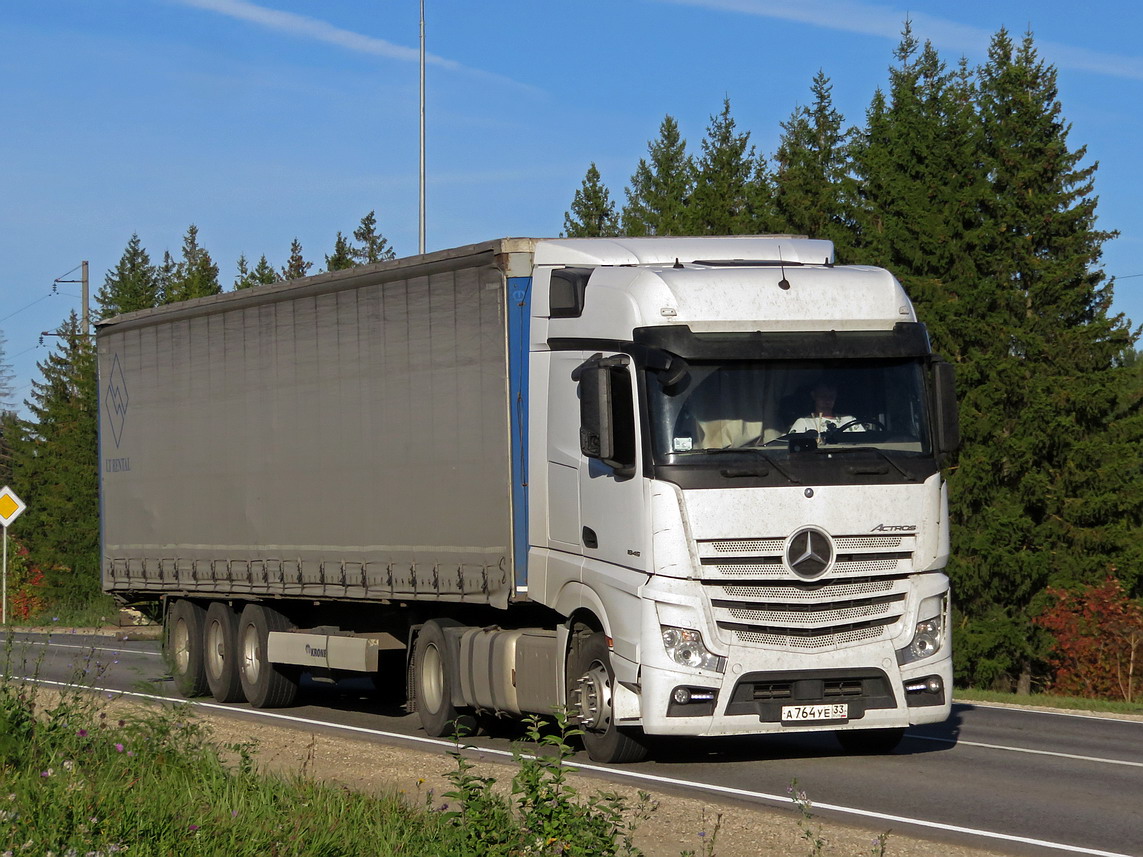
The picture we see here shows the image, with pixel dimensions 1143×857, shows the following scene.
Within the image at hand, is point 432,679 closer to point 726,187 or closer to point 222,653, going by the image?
point 222,653

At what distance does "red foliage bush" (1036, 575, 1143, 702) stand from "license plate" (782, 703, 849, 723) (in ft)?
71.4

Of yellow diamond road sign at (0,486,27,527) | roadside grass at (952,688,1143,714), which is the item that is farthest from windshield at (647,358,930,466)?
yellow diamond road sign at (0,486,27,527)

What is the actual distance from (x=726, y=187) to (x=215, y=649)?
55.0m

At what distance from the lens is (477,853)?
7.52 metres

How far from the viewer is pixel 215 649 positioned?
20000 mm

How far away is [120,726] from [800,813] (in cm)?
454

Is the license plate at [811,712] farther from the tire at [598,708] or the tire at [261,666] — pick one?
the tire at [261,666]

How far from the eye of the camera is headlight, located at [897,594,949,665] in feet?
41.0

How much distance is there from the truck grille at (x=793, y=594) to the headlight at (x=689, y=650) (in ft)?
0.61

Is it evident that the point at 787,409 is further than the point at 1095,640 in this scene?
No

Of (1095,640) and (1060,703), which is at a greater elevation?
Result: (1060,703)

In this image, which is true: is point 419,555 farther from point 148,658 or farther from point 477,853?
point 148,658

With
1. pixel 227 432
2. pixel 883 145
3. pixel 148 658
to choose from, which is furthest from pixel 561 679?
pixel 883 145

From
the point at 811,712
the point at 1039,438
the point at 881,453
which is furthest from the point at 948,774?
the point at 1039,438
